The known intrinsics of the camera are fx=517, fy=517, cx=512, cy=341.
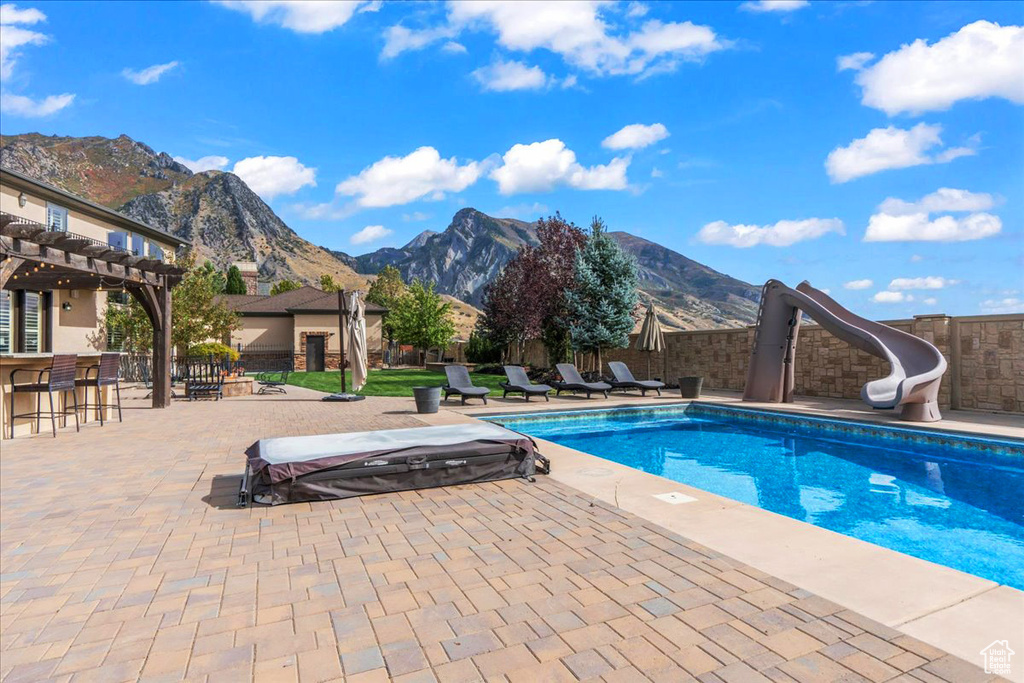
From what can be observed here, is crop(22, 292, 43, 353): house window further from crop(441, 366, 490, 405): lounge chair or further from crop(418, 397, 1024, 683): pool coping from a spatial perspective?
crop(418, 397, 1024, 683): pool coping

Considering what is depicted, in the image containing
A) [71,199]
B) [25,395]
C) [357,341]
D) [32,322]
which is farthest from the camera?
[71,199]

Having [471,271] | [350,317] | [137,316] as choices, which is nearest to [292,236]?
[471,271]

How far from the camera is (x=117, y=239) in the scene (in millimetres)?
19547

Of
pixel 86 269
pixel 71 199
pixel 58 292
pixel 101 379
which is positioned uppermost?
pixel 71 199

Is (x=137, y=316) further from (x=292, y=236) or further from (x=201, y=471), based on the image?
(x=292, y=236)

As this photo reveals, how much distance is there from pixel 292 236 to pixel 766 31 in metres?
102

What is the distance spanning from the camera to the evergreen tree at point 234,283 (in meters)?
46.7

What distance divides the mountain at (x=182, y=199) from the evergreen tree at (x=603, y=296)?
7552 centimetres

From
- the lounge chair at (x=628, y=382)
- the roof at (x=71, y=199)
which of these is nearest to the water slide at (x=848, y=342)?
the lounge chair at (x=628, y=382)

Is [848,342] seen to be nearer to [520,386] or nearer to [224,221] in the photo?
[520,386]

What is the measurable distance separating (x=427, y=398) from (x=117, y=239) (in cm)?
1648

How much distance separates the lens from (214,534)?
4012mm

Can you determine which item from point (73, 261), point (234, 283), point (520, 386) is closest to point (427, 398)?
point (520, 386)

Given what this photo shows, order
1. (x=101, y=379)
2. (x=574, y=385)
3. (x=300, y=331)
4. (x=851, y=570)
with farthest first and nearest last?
(x=300, y=331)
(x=574, y=385)
(x=101, y=379)
(x=851, y=570)
